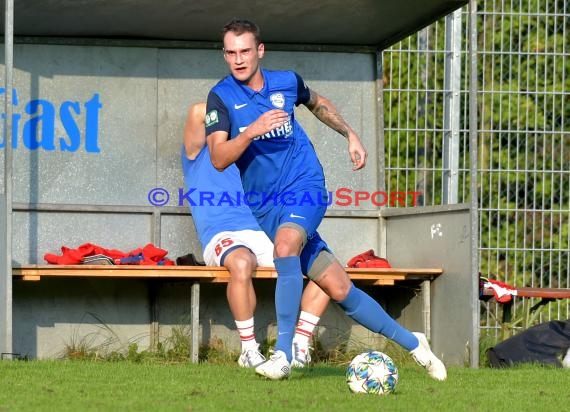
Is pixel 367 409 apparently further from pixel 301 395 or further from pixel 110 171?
pixel 110 171

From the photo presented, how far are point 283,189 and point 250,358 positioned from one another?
1.78 m

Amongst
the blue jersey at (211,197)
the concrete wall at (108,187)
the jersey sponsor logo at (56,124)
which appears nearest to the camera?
the blue jersey at (211,197)

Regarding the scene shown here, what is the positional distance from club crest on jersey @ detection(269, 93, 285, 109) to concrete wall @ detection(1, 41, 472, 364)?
10.1 ft

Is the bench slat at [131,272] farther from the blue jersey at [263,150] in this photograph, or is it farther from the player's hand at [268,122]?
the player's hand at [268,122]

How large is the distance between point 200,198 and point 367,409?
164 inches

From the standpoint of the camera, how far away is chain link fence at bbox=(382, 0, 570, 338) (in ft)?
34.1

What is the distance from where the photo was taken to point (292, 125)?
7.21 m

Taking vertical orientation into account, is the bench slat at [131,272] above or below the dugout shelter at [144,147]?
below

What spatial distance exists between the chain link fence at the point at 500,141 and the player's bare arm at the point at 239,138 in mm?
3698

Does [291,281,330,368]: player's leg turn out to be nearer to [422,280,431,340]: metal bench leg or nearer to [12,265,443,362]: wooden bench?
[12,265,443,362]: wooden bench

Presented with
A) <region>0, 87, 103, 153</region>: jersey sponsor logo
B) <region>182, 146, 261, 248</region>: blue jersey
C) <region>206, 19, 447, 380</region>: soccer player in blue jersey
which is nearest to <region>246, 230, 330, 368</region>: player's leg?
<region>182, 146, 261, 248</region>: blue jersey

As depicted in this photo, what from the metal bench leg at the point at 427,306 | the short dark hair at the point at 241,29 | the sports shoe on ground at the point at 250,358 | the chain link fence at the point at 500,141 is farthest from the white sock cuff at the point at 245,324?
the chain link fence at the point at 500,141

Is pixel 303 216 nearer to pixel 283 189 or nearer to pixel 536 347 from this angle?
pixel 283 189

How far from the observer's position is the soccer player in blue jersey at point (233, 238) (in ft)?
28.3
